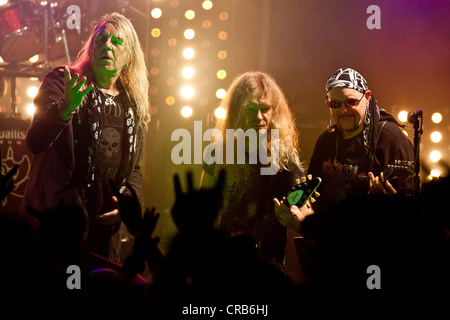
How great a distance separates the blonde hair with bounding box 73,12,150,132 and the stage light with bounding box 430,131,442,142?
10.1 feet

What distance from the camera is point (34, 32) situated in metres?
5.75

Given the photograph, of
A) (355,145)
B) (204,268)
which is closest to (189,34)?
(355,145)

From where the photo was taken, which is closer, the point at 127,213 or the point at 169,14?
the point at 127,213

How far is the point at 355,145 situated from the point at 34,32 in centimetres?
475

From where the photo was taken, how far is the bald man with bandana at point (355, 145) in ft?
8.73

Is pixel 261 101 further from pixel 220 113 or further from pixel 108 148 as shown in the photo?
pixel 108 148

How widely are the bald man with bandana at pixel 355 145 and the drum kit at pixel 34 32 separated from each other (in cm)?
402

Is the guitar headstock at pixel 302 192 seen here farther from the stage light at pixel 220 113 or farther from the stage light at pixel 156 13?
the stage light at pixel 156 13

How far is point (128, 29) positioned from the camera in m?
2.85

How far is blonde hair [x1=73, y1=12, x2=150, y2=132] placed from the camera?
276 centimetres

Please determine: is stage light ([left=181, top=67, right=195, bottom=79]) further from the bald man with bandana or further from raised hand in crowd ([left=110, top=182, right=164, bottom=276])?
raised hand in crowd ([left=110, top=182, right=164, bottom=276])
